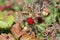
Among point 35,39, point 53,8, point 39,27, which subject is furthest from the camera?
point 53,8

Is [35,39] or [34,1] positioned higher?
[34,1]

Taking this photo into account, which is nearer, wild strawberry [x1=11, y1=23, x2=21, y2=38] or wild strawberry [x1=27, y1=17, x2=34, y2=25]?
wild strawberry [x1=11, y1=23, x2=21, y2=38]

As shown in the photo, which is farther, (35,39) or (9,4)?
(9,4)

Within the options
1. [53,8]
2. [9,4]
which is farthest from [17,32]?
[9,4]

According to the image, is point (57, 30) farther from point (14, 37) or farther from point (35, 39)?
point (14, 37)

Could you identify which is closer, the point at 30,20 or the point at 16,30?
the point at 16,30

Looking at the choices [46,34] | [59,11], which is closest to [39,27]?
[46,34]

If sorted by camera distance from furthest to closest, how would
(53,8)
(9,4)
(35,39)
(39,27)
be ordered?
(9,4)
(53,8)
(39,27)
(35,39)

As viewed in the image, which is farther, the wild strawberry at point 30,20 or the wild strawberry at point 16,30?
the wild strawberry at point 30,20

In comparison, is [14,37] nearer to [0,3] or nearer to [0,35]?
[0,35]
